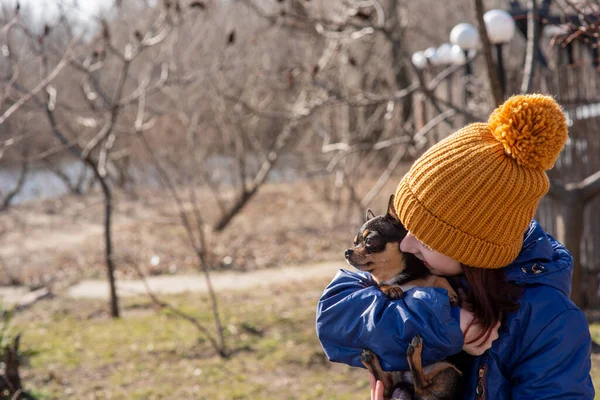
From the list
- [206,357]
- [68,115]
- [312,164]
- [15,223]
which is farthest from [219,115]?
[206,357]

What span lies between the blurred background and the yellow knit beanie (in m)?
2.11

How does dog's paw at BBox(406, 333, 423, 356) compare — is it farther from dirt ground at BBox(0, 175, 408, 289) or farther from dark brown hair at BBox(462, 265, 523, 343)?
dirt ground at BBox(0, 175, 408, 289)

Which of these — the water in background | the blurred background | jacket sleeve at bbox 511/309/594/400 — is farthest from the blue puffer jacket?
the water in background

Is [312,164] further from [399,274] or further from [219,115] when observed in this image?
[399,274]

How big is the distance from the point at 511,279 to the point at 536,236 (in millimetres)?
213

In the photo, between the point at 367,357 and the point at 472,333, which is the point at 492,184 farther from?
the point at 367,357

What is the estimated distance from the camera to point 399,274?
7.37 feet

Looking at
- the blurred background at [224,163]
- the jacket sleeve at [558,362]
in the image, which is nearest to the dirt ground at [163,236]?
the blurred background at [224,163]

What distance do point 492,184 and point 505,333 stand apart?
429mm

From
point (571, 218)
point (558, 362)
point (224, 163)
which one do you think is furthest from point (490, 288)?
point (224, 163)

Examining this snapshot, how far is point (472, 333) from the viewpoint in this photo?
207 centimetres

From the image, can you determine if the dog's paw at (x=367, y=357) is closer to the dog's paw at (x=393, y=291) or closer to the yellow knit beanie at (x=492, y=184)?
the dog's paw at (x=393, y=291)

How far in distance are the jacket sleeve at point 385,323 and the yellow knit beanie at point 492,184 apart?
0.19 meters

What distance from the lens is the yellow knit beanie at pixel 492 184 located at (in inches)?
81.7
